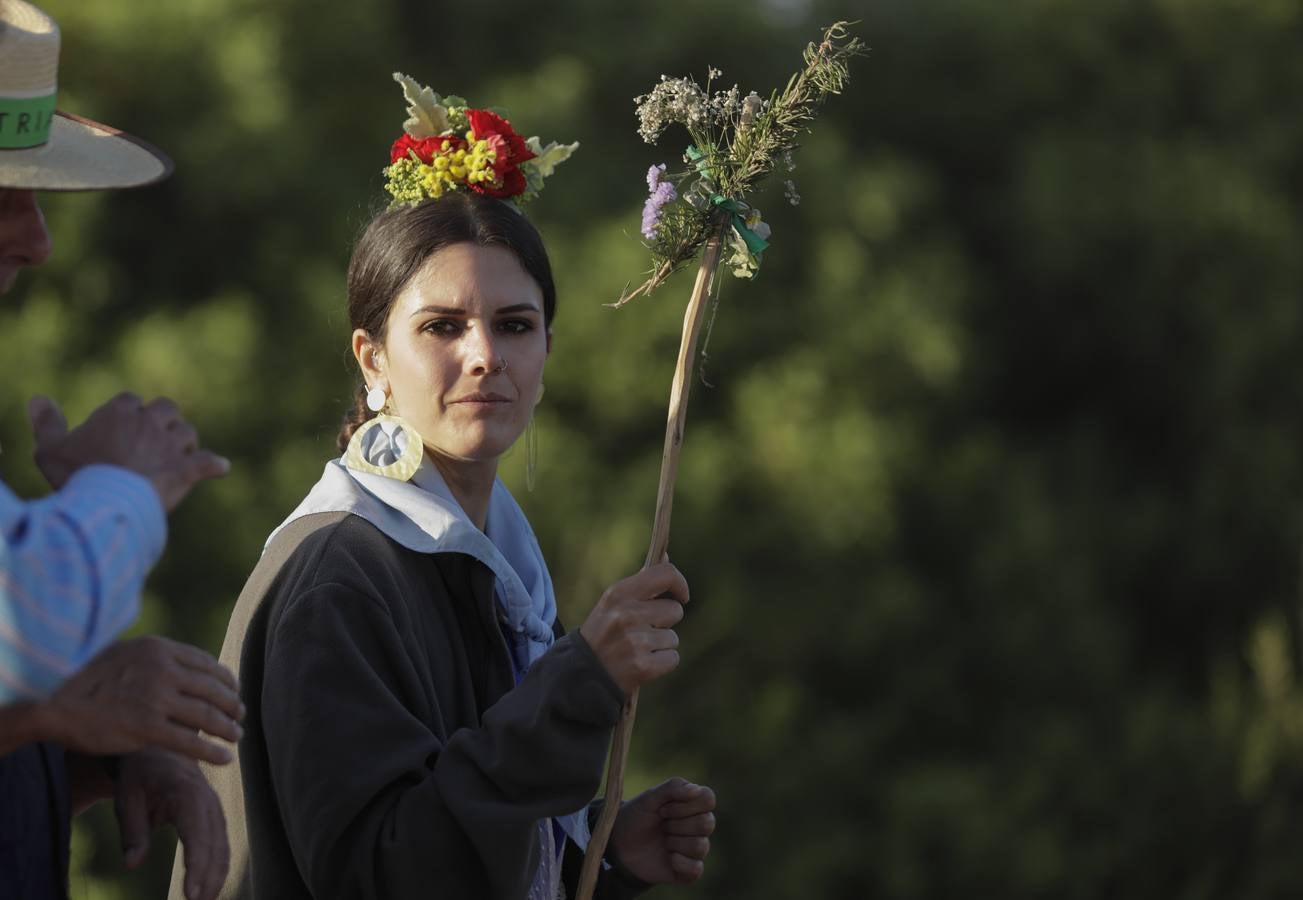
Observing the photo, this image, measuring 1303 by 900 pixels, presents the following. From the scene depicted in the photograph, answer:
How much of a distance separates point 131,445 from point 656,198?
94 centimetres

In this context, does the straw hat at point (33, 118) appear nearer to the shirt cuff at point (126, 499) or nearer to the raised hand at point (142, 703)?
the shirt cuff at point (126, 499)

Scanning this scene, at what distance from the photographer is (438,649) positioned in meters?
2.33

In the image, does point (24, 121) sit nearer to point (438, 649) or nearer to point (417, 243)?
point (417, 243)

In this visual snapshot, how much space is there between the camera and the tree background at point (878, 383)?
5.29m

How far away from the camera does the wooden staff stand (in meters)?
2.27

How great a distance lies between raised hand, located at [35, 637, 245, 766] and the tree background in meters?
3.12

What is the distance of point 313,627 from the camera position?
217 cm

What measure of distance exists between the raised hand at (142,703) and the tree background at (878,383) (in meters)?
3.12

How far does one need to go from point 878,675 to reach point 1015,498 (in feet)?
3.12

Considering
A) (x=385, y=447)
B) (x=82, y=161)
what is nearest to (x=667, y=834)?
(x=385, y=447)

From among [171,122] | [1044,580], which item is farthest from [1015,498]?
[171,122]

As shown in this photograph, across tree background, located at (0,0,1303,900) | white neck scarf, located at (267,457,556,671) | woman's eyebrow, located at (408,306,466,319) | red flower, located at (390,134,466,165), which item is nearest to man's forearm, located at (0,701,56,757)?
white neck scarf, located at (267,457,556,671)

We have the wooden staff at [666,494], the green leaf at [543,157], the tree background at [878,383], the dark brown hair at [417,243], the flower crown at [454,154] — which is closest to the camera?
the wooden staff at [666,494]

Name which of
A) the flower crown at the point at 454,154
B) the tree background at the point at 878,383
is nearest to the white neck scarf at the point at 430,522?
the flower crown at the point at 454,154
